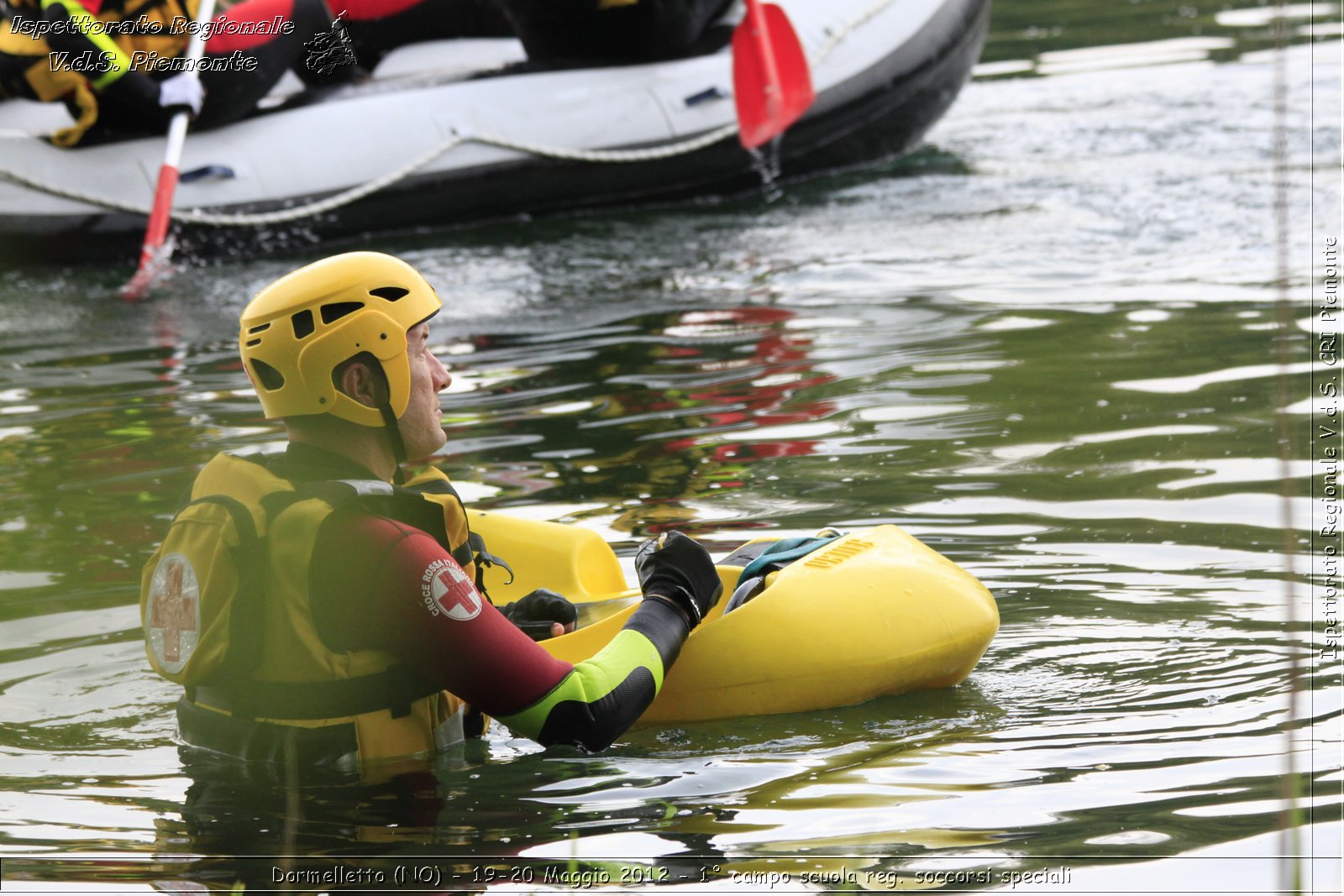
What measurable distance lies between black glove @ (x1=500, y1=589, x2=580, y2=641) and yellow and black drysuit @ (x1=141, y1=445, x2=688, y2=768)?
485mm

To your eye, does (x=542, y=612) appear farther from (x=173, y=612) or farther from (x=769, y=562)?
(x=173, y=612)

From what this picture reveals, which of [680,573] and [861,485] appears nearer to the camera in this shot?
[680,573]

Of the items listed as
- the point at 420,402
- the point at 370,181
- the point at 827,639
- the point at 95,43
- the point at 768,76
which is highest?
the point at 420,402

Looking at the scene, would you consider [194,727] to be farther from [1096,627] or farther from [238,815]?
[1096,627]

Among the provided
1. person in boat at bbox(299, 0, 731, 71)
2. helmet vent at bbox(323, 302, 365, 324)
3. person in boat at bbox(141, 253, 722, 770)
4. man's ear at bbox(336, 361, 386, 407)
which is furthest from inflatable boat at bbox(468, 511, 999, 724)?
person in boat at bbox(299, 0, 731, 71)

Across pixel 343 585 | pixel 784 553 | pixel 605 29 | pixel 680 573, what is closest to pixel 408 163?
pixel 605 29

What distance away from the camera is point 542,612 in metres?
3.44

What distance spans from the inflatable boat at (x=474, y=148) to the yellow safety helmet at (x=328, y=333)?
5.59m

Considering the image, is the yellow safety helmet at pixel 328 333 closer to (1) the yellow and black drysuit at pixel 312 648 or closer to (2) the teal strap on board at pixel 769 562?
(1) the yellow and black drysuit at pixel 312 648

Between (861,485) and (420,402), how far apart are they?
2.05 m

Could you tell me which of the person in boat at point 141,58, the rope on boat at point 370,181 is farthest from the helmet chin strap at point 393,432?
the rope on boat at point 370,181

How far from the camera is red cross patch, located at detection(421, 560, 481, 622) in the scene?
2.70 m

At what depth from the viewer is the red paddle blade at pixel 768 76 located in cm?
859

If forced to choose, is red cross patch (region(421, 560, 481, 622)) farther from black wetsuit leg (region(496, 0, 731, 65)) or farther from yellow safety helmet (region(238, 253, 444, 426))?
black wetsuit leg (region(496, 0, 731, 65))
